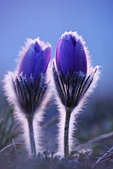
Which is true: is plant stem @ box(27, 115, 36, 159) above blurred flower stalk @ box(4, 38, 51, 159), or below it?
below

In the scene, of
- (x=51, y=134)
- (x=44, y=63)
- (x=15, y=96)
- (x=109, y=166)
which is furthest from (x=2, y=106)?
(x=109, y=166)

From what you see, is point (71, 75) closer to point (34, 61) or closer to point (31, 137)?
point (34, 61)

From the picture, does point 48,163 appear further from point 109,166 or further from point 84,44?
point 84,44

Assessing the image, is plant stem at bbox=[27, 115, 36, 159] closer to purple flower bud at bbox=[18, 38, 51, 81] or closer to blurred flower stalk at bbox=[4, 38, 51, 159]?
blurred flower stalk at bbox=[4, 38, 51, 159]

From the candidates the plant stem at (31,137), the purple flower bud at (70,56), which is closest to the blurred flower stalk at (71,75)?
the purple flower bud at (70,56)

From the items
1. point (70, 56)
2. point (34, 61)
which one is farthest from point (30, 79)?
point (70, 56)

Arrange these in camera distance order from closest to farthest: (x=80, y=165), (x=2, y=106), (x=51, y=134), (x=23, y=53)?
1. (x=80, y=165)
2. (x=23, y=53)
3. (x=2, y=106)
4. (x=51, y=134)

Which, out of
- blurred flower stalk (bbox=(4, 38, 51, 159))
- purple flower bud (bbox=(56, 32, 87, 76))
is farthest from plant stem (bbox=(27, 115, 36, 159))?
purple flower bud (bbox=(56, 32, 87, 76))

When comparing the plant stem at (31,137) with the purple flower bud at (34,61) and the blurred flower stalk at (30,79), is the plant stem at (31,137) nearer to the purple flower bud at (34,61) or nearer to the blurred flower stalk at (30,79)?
the blurred flower stalk at (30,79)
